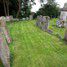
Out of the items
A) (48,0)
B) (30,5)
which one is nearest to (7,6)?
(30,5)

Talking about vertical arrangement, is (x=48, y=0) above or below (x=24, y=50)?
above

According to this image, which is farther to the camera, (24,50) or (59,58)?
(24,50)

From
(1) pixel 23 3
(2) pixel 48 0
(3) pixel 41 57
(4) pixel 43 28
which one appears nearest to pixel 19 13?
(1) pixel 23 3

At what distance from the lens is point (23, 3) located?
38.5 metres

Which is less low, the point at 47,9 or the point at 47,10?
the point at 47,9

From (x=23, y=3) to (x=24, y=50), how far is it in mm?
29312

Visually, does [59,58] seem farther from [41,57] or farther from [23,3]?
[23,3]

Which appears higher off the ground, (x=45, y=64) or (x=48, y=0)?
(x=48, y=0)

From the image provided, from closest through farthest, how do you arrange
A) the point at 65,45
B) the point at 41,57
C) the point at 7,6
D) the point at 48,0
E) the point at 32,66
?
1. the point at 32,66
2. the point at 41,57
3. the point at 65,45
4. the point at 7,6
5. the point at 48,0

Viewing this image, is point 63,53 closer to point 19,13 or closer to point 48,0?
point 19,13

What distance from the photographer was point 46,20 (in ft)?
58.6

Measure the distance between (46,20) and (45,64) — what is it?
9922 millimetres

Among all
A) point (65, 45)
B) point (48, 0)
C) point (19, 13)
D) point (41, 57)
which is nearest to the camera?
point (41, 57)

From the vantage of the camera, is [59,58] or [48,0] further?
[48,0]
